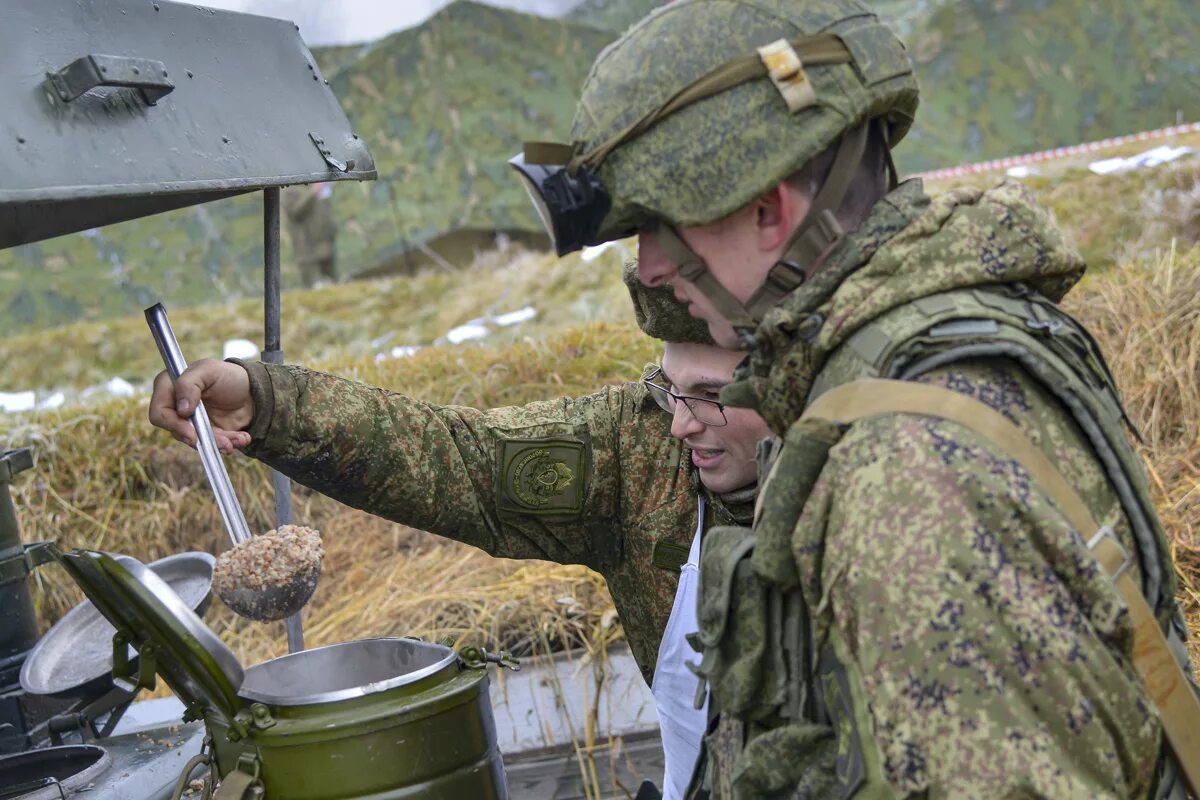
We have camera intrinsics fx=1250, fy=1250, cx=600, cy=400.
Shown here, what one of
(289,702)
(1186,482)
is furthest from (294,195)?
(289,702)

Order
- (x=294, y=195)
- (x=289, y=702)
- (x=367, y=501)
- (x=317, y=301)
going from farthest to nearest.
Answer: (x=294, y=195) < (x=317, y=301) < (x=367, y=501) < (x=289, y=702)

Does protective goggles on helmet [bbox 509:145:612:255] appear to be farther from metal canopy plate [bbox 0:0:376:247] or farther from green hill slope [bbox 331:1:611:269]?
green hill slope [bbox 331:1:611:269]

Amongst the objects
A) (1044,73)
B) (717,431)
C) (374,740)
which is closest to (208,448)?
(374,740)

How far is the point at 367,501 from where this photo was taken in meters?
2.89

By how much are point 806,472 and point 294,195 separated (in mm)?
11696

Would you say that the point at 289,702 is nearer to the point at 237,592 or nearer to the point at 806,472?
the point at 237,592

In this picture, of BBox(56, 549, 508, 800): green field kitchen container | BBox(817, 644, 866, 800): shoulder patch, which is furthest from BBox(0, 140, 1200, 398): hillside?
BBox(817, 644, 866, 800): shoulder patch

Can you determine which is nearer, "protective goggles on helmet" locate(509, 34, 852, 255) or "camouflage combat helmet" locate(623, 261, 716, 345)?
"protective goggles on helmet" locate(509, 34, 852, 255)

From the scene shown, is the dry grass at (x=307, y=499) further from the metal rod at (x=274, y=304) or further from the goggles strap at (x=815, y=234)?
the goggles strap at (x=815, y=234)

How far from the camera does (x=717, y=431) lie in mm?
2781

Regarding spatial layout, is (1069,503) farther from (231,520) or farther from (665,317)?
(231,520)

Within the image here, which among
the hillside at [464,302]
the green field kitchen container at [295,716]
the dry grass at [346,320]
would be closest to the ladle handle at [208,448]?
the green field kitchen container at [295,716]

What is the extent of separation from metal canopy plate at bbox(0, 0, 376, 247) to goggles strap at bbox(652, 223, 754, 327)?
98 cm

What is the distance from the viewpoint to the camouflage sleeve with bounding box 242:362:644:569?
109 inches
